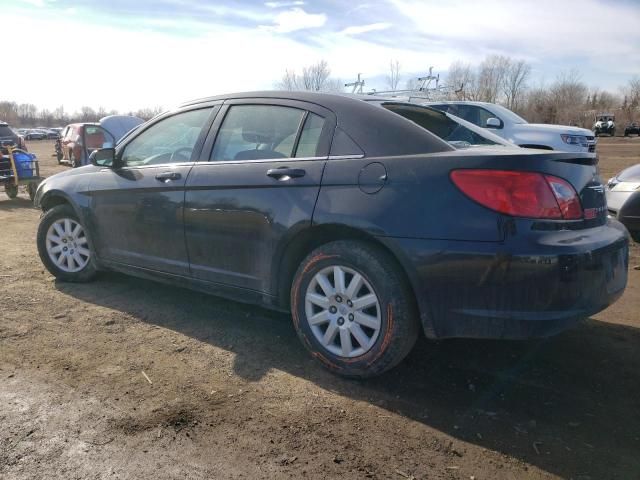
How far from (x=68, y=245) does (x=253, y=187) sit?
2465 mm

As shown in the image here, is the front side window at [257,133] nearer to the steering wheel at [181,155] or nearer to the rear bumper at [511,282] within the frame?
the steering wheel at [181,155]

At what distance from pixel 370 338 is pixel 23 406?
1908 mm

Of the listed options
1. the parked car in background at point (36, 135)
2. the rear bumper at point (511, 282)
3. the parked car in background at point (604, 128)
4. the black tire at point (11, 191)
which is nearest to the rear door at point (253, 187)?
the rear bumper at point (511, 282)

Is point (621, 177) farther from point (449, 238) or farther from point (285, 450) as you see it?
point (285, 450)

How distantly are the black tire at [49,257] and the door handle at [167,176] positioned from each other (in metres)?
1.25

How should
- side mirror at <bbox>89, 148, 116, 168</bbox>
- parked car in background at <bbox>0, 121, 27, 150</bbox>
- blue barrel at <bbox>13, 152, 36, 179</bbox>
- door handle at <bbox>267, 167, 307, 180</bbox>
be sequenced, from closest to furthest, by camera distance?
1. door handle at <bbox>267, 167, 307, 180</bbox>
2. side mirror at <bbox>89, 148, 116, 168</bbox>
3. blue barrel at <bbox>13, 152, 36, 179</bbox>
4. parked car in background at <bbox>0, 121, 27, 150</bbox>

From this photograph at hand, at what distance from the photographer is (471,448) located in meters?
2.44

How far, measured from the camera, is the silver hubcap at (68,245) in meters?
4.83

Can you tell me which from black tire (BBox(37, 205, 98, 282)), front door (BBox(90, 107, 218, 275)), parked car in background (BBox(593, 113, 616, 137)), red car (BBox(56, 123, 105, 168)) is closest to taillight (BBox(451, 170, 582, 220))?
front door (BBox(90, 107, 218, 275))

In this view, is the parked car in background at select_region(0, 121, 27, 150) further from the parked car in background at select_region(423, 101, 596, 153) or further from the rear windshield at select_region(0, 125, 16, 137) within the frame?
the parked car in background at select_region(423, 101, 596, 153)

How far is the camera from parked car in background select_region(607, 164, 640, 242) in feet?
18.3

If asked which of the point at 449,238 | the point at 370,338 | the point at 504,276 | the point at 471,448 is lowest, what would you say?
the point at 471,448

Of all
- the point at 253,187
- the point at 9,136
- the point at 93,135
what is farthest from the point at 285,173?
the point at 93,135

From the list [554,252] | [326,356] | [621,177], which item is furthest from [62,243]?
[621,177]
